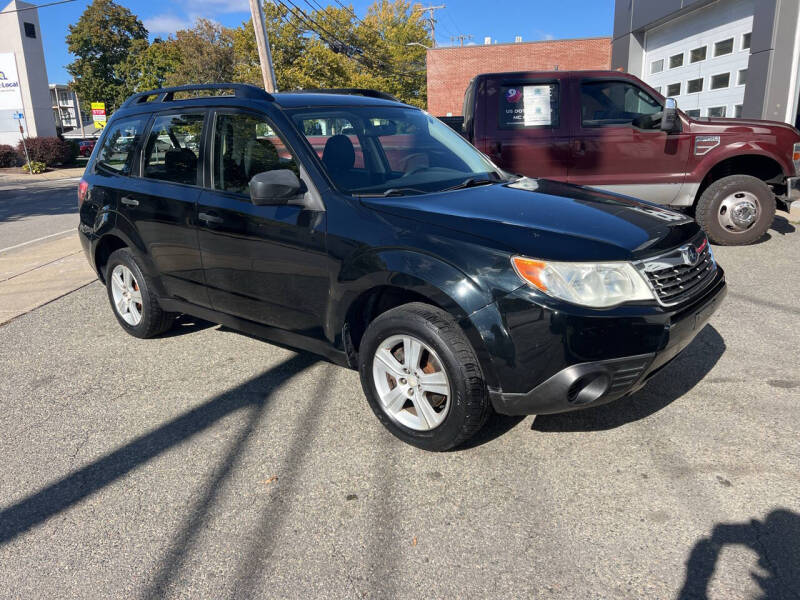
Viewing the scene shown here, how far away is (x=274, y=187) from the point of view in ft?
10.9

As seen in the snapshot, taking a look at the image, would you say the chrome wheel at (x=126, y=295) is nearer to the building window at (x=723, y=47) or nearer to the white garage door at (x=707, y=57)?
the white garage door at (x=707, y=57)

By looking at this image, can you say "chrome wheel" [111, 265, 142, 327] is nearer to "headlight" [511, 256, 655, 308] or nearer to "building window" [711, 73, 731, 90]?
"headlight" [511, 256, 655, 308]

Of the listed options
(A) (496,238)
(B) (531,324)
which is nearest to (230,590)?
(B) (531,324)

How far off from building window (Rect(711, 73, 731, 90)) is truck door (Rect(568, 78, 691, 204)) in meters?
5.65

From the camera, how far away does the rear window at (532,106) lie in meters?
7.32

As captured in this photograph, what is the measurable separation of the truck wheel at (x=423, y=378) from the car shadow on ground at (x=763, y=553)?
3.47ft

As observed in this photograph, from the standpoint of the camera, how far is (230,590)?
7.65ft

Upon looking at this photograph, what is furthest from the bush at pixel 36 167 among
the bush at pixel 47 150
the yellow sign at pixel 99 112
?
the yellow sign at pixel 99 112

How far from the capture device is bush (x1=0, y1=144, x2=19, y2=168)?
3297 cm

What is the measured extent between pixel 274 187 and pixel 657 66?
13624 millimetres

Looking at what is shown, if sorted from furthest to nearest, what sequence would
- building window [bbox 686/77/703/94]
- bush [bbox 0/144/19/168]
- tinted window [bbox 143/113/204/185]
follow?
bush [bbox 0/144/19/168]
building window [bbox 686/77/703/94]
tinted window [bbox 143/113/204/185]

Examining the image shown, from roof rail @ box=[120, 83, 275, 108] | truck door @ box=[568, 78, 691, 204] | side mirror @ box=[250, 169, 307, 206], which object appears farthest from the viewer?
truck door @ box=[568, 78, 691, 204]

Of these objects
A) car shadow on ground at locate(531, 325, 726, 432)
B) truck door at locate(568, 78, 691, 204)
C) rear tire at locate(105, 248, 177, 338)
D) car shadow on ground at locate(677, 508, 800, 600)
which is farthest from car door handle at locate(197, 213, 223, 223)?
truck door at locate(568, 78, 691, 204)

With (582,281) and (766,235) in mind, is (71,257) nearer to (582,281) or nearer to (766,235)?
(582,281)
